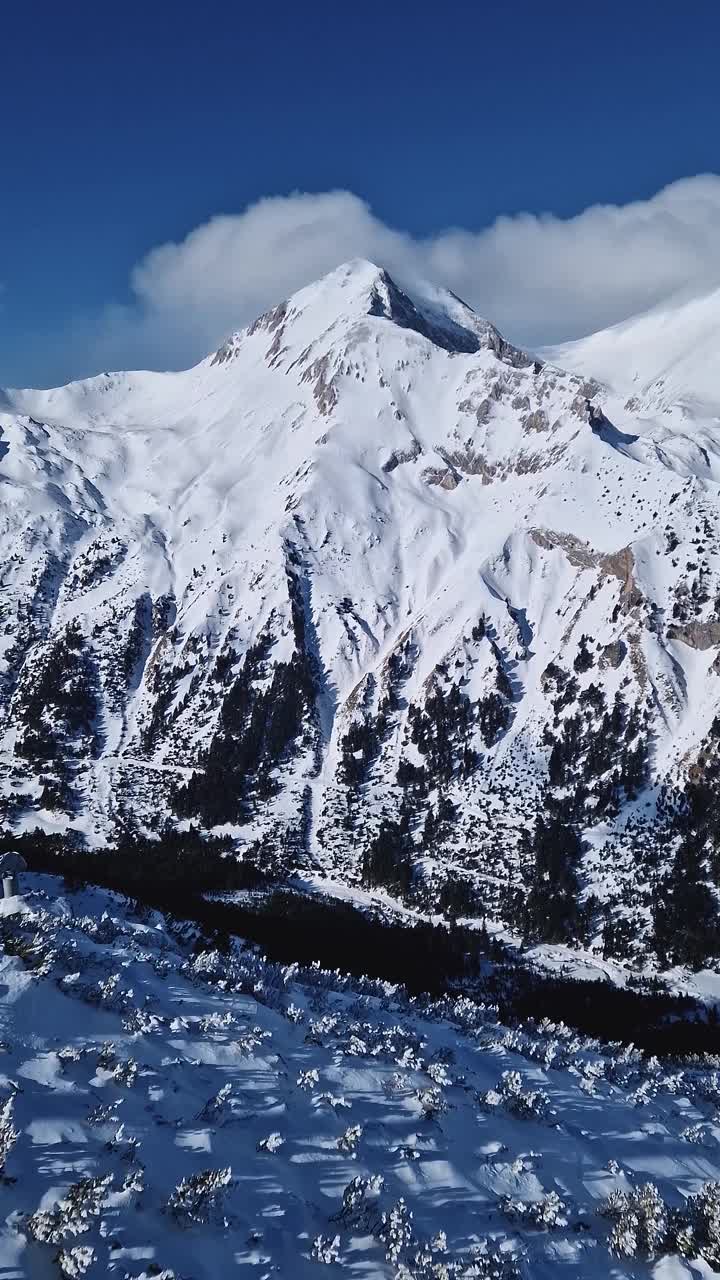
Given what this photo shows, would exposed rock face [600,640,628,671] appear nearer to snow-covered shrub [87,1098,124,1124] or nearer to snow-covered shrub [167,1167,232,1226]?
snow-covered shrub [87,1098,124,1124]

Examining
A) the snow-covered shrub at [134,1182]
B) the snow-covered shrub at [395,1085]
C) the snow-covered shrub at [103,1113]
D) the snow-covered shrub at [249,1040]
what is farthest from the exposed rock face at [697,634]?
the snow-covered shrub at [134,1182]

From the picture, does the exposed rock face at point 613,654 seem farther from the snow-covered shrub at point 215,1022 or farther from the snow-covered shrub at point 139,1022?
the snow-covered shrub at point 139,1022

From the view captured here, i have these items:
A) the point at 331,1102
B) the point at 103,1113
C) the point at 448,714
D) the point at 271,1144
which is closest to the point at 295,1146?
the point at 271,1144

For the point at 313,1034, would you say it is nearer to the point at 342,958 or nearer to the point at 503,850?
the point at 342,958

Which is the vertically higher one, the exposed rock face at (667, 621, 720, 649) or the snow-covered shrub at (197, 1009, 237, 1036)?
the exposed rock face at (667, 621, 720, 649)

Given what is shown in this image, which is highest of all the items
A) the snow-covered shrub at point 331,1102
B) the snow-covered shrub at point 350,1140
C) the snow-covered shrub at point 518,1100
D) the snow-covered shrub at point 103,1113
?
the snow-covered shrub at point 103,1113

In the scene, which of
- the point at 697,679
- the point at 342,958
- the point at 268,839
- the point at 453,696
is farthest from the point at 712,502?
the point at 342,958

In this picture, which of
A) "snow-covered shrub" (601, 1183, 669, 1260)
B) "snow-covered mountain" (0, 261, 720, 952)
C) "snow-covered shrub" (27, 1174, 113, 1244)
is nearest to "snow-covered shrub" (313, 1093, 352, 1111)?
"snow-covered shrub" (601, 1183, 669, 1260)
